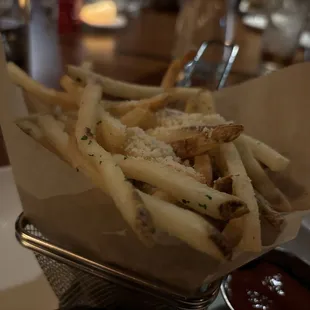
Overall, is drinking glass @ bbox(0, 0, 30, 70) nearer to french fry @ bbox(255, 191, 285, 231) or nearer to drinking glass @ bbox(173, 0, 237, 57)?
drinking glass @ bbox(173, 0, 237, 57)

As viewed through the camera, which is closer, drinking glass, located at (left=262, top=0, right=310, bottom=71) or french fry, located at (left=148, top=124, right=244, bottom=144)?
french fry, located at (left=148, top=124, right=244, bottom=144)

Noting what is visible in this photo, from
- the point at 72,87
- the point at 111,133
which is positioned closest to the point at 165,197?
the point at 111,133

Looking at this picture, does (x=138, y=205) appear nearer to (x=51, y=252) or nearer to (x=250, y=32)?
(x=51, y=252)

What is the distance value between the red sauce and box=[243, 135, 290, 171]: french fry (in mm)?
230

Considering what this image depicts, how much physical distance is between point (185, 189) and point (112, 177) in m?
0.11

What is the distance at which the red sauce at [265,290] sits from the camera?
2.88ft

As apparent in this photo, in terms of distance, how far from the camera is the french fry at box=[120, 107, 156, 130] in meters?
0.87

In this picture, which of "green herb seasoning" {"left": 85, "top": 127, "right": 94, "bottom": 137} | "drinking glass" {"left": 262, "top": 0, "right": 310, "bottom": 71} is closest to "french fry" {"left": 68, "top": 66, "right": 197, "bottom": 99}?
"green herb seasoning" {"left": 85, "top": 127, "right": 94, "bottom": 137}

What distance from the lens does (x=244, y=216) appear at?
2.22ft

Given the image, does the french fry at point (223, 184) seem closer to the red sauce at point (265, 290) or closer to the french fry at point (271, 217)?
the french fry at point (271, 217)

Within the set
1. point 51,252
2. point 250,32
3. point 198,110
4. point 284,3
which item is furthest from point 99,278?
point 250,32

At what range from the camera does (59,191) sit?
→ 2.45 ft

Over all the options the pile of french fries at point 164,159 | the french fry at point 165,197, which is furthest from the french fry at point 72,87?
the french fry at point 165,197

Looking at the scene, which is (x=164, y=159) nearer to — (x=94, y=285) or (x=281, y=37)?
(x=94, y=285)
